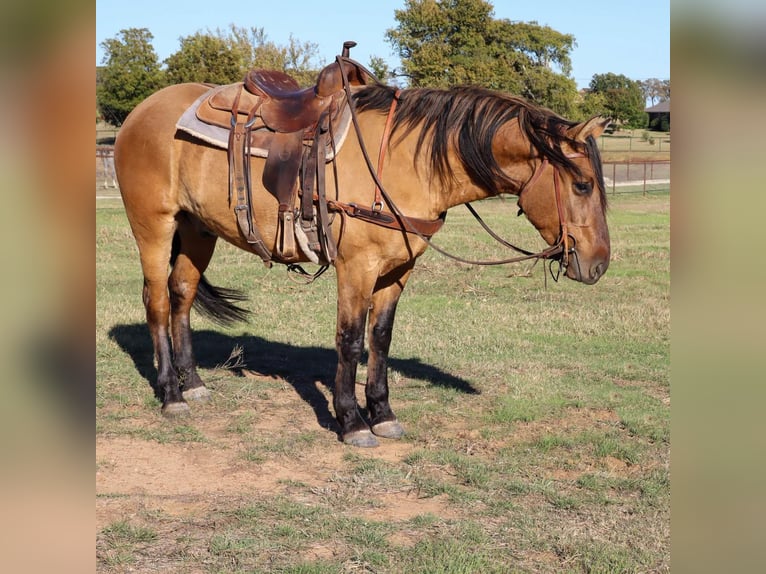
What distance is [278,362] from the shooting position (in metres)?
7.38

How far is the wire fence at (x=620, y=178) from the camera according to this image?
87.0 feet

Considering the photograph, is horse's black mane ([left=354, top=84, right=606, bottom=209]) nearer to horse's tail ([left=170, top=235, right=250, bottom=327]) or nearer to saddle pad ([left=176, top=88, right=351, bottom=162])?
saddle pad ([left=176, top=88, right=351, bottom=162])

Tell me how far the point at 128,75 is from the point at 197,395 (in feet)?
94.4

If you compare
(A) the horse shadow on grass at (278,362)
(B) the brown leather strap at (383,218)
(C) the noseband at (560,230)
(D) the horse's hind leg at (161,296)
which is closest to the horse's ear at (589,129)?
(C) the noseband at (560,230)

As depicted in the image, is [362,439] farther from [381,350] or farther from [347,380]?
[381,350]

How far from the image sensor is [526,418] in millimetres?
5703

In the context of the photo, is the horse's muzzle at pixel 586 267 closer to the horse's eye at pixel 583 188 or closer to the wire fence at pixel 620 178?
the horse's eye at pixel 583 188

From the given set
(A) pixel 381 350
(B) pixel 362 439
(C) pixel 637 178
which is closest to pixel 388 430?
(B) pixel 362 439

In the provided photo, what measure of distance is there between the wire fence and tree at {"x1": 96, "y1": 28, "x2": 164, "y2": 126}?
8.51 feet

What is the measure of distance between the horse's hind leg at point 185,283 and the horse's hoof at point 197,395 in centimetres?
5

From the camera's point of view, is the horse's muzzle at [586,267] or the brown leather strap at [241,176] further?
the brown leather strap at [241,176]

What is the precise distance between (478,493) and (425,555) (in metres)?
0.86
